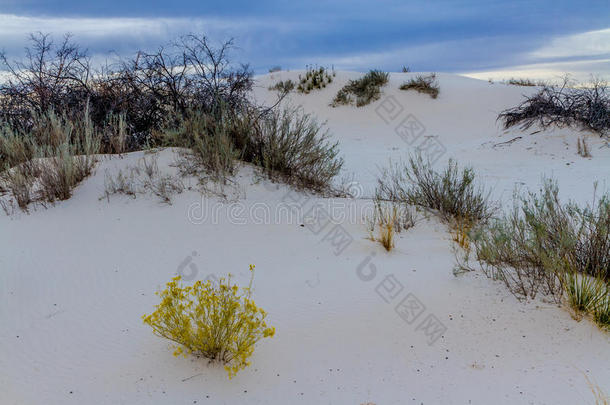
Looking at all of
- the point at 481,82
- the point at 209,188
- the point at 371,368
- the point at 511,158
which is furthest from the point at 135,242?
the point at 481,82

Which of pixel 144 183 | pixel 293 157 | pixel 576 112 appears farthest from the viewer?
pixel 576 112

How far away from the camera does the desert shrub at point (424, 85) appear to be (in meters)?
16.8

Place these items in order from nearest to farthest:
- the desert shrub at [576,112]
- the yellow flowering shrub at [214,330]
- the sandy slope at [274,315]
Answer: the sandy slope at [274,315] → the yellow flowering shrub at [214,330] → the desert shrub at [576,112]

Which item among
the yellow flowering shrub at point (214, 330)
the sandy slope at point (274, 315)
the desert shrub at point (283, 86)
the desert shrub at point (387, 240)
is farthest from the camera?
the desert shrub at point (283, 86)

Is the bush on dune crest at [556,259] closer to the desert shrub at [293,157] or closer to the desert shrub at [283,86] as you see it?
the desert shrub at [293,157]

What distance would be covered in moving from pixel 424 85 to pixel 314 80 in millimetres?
4843

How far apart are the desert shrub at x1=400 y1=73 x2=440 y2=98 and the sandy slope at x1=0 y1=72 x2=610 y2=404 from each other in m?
13.2

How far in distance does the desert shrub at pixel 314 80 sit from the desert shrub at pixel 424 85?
3.43 m

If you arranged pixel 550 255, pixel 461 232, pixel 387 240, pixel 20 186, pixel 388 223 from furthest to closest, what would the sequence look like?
pixel 20 186 < pixel 388 223 < pixel 461 232 < pixel 387 240 < pixel 550 255

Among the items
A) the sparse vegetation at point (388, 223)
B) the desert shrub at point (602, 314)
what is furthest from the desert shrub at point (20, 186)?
the desert shrub at point (602, 314)

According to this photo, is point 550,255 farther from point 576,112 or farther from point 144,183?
point 576,112

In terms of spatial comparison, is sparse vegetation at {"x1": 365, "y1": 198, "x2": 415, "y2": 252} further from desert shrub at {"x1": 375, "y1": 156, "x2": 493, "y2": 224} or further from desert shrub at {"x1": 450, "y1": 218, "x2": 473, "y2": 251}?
desert shrub at {"x1": 450, "y1": 218, "x2": 473, "y2": 251}

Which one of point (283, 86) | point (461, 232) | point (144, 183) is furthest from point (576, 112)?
point (283, 86)

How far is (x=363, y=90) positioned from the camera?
16938mm
